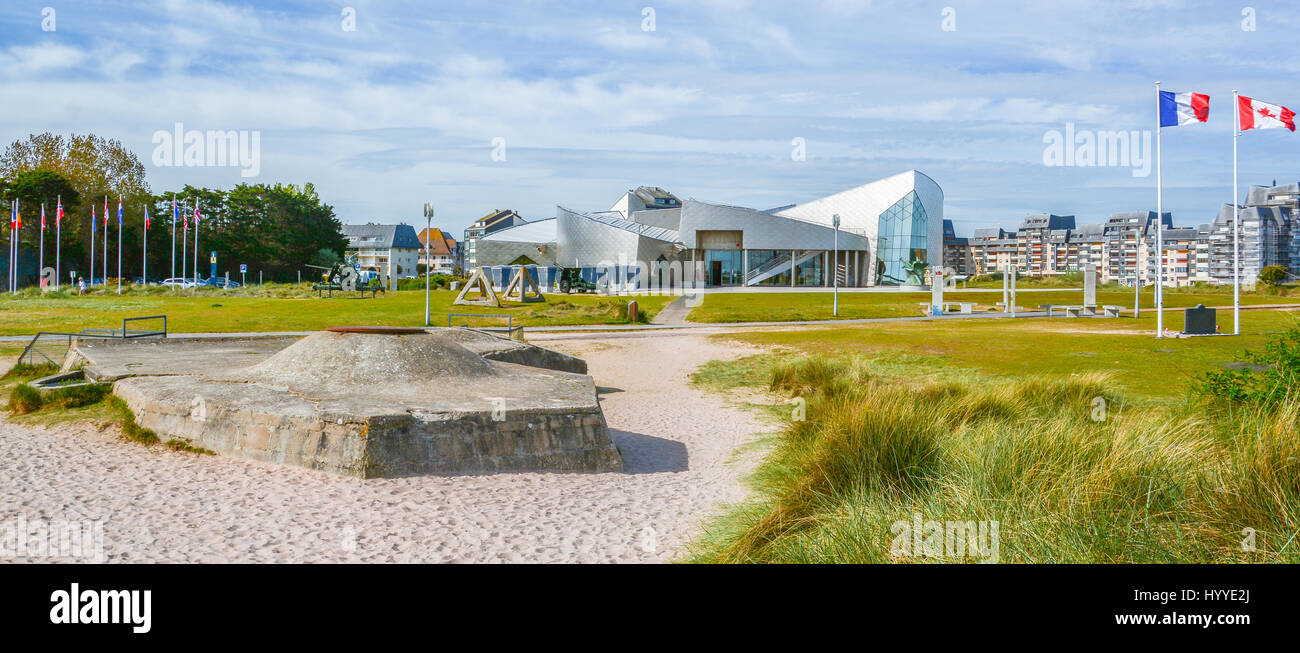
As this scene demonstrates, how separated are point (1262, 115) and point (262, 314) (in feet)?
116

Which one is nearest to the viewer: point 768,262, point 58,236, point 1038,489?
point 1038,489

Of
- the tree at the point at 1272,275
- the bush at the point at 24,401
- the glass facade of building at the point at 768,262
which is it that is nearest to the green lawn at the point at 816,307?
the tree at the point at 1272,275

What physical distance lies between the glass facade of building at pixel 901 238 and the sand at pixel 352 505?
265 feet

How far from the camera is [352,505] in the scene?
7.69 metres

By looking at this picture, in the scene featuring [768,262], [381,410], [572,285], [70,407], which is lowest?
[70,407]

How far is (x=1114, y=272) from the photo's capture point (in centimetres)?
16888

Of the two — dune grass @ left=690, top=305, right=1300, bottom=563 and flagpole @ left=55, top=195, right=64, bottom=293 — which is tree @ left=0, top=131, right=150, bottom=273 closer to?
flagpole @ left=55, top=195, right=64, bottom=293

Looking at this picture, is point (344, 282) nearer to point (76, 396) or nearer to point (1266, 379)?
point (76, 396)

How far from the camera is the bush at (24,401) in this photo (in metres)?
12.3

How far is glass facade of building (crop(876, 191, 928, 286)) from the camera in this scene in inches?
3447

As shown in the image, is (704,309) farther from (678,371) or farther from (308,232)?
(308,232)

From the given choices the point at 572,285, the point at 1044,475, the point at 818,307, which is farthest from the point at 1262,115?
the point at 572,285

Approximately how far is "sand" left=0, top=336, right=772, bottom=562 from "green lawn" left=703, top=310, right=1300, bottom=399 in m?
8.46
